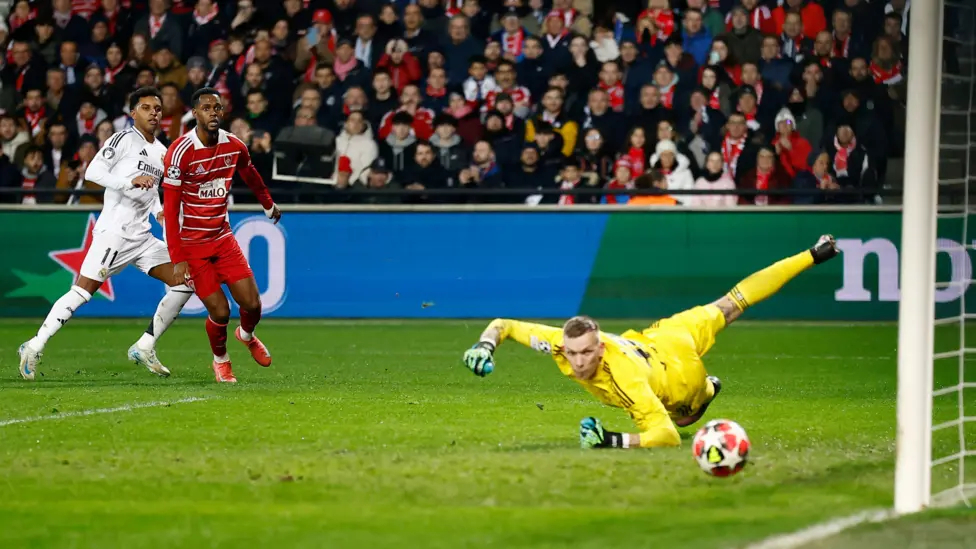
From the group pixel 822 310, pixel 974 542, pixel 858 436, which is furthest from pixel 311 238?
pixel 974 542

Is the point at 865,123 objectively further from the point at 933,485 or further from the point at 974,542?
the point at 974,542

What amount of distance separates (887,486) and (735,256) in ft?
31.1

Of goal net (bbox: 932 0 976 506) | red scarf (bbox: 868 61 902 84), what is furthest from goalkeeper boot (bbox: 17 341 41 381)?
red scarf (bbox: 868 61 902 84)

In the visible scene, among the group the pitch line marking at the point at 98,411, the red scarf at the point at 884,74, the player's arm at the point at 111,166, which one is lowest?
the pitch line marking at the point at 98,411

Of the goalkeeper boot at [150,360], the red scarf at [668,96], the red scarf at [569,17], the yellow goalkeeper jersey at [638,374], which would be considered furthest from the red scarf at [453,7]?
the yellow goalkeeper jersey at [638,374]

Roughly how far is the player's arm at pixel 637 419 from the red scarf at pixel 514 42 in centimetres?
1073

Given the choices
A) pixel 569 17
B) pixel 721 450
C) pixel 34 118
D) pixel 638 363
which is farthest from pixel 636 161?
pixel 721 450

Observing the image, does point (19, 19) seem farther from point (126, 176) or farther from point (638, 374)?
point (638, 374)

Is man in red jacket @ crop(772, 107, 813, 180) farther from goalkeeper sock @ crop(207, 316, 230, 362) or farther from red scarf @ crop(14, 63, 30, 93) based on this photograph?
red scarf @ crop(14, 63, 30, 93)

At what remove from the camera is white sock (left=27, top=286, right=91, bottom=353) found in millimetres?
11289

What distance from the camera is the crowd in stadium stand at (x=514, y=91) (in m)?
16.5

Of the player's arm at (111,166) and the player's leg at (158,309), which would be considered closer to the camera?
the player's arm at (111,166)

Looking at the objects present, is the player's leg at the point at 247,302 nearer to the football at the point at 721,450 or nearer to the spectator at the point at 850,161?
the football at the point at 721,450

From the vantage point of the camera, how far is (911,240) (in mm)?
5691
